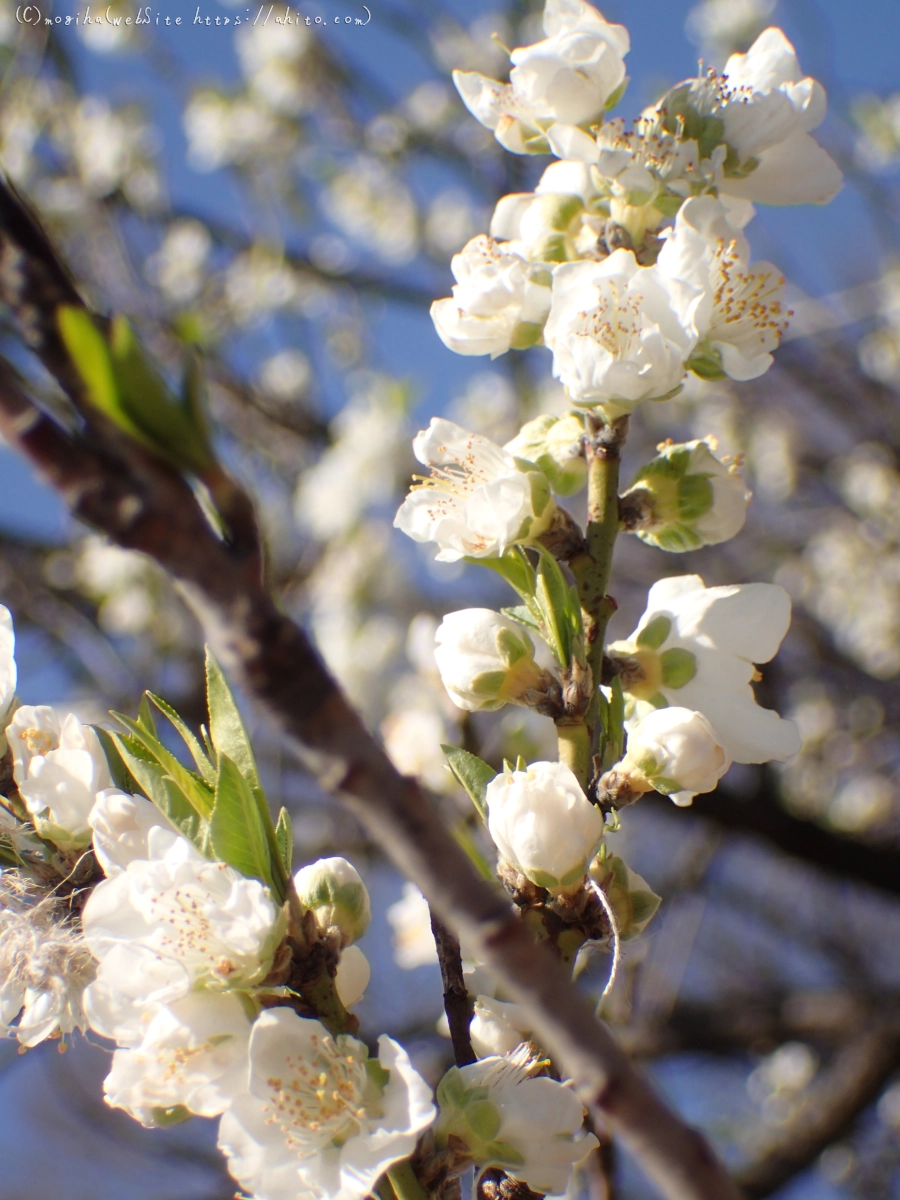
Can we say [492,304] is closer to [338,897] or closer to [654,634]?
[654,634]

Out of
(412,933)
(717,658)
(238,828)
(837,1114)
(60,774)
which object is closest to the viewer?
(238,828)

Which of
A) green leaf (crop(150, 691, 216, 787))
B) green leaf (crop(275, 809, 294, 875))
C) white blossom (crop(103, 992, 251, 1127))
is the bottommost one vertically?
white blossom (crop(103, 992, 251, 1127))

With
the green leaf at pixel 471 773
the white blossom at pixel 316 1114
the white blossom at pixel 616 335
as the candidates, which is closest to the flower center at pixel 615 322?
the white blossom at pixel 616 335

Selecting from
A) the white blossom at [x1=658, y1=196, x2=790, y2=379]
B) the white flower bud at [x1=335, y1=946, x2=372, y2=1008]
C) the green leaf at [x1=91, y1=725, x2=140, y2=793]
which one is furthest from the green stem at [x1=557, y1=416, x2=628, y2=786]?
the green leaf at [x1=91, y1=725, x2=140, y2=793]

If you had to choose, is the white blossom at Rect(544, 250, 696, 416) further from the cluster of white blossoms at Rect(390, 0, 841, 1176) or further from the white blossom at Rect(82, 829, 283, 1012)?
the white blossom at Rect(82, 829, 283, 1012)

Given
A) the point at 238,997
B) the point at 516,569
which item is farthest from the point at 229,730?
the point at 516,569

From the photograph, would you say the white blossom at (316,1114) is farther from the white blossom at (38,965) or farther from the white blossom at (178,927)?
the white blossom at (38,965)
